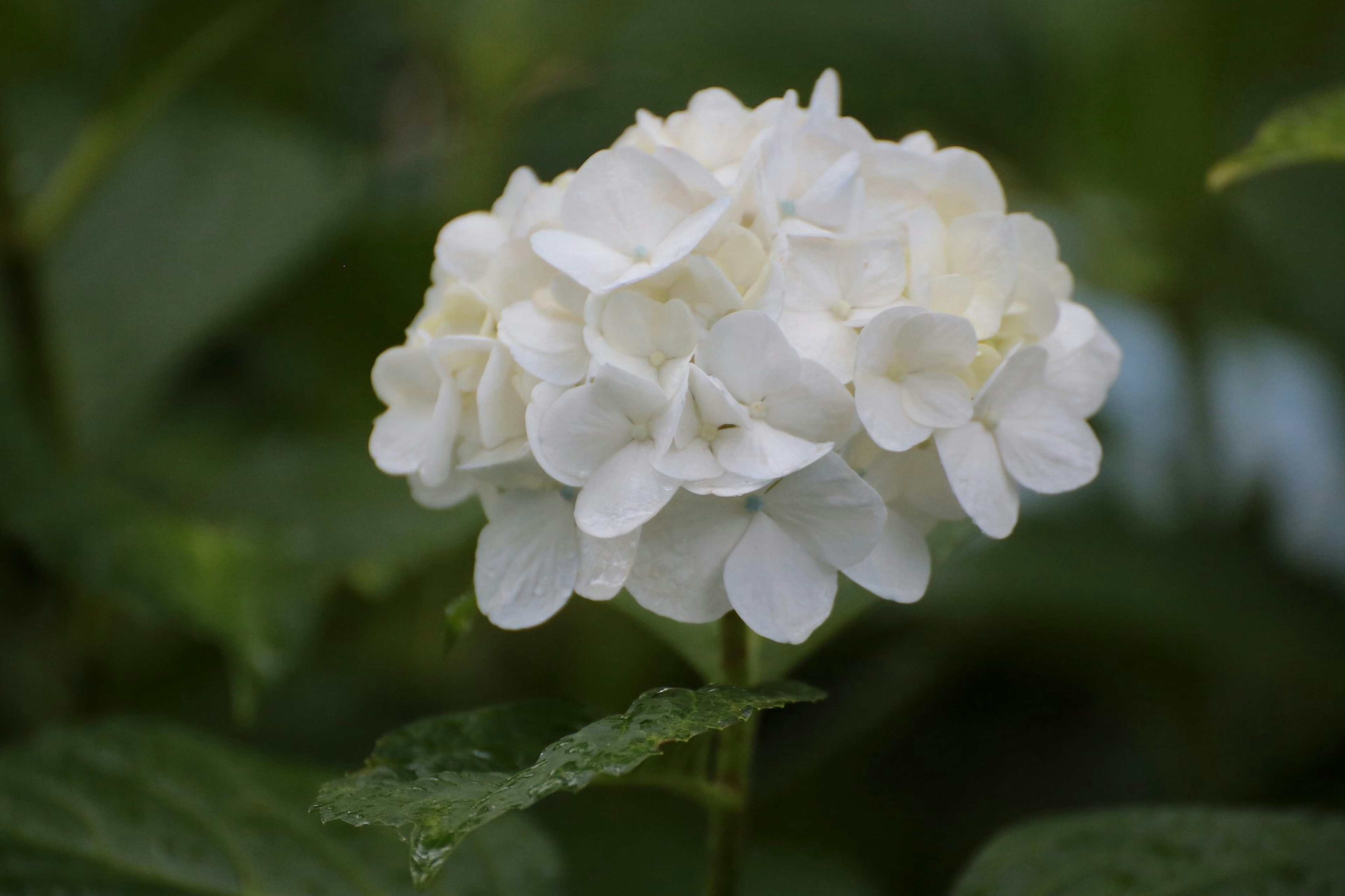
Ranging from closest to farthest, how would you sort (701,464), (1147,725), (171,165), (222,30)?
(701,464), (222,30), (1147,725), (171,165)

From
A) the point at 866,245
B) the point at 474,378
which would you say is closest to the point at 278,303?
the point at 474,378

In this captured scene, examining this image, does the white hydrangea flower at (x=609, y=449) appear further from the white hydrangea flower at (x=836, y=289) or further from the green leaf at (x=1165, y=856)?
the green leaf at (x=1165, y=856)

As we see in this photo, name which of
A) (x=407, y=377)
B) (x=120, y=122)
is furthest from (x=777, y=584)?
(x=120, y=122)

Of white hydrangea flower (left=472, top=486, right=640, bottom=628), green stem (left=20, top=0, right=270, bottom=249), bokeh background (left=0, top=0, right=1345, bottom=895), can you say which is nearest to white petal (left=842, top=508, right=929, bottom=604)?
white hydrangea flower (left=472, top=486, right=640, bottom=628)

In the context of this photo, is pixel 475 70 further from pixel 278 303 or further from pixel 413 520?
pixel 413 520

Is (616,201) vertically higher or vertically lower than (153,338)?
lower

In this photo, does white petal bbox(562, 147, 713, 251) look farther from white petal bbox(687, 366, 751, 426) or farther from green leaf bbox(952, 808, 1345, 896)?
green leaf bbox(952, 808, 1345, 896)

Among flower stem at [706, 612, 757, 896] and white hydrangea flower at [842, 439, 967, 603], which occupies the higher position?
white hydrangea flower at [842, 439, 967, 603]
